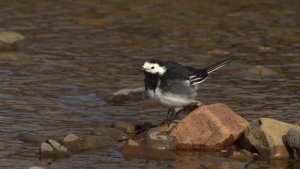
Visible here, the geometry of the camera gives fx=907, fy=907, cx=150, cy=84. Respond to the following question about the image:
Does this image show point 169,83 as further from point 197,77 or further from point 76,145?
point 76,145

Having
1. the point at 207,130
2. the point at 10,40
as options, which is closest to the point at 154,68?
the point at 207,130

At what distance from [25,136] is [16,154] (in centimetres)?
62

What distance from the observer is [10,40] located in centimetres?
1695

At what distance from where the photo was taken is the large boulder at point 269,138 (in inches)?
433

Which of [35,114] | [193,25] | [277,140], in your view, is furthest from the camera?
[193,25]

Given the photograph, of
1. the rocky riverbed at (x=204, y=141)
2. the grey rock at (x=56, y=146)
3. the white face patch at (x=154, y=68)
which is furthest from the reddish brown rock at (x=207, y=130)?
the grey rock at (x=56, y=146)

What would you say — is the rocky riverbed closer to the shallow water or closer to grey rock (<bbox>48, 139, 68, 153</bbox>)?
grey rock (<bbox>48, 139, 68, 153</bbox>)

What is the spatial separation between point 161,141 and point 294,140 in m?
1.71

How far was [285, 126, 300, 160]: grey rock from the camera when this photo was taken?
10.7m

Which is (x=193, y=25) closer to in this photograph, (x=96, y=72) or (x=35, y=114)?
(x=96, y=72)

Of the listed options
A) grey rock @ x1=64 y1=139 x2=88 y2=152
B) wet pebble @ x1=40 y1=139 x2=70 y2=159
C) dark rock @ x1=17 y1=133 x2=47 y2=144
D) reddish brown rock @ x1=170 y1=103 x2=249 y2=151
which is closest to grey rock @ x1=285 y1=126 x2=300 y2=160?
reddish brown rock @ x1=170 y1=103 x2=249 y2=151

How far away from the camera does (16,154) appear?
11.1 metres

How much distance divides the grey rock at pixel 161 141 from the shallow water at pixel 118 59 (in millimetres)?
300

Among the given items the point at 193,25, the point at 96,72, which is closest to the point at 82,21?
the point at 193,25
